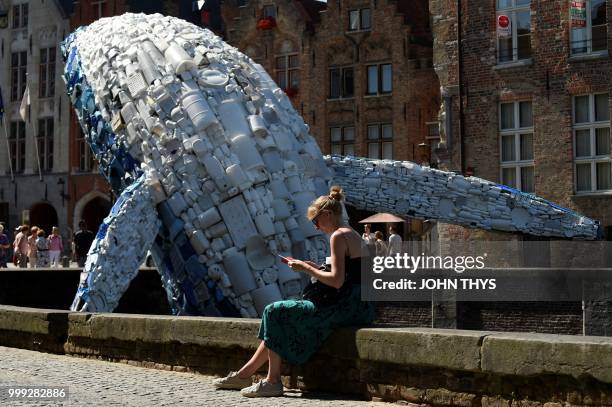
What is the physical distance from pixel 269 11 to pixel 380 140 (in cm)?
658

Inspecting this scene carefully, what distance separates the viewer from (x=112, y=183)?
11.7m

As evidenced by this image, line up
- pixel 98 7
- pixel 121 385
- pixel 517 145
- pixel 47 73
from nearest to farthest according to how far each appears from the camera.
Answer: pixel 121 385
pixel 517 145
pixel 98 7
pixel 47 73

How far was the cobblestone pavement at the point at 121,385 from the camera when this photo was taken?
6.31m

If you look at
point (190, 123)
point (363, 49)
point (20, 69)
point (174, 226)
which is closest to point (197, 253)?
point (174, 226)

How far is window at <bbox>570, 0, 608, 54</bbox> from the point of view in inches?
981

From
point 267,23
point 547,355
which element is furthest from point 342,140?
point 547,355

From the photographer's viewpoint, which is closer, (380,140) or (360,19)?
(380,140)

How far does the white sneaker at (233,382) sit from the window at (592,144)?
779 inches

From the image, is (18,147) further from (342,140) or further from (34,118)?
(342,140)

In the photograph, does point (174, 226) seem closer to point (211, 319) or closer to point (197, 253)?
point (197, 253)

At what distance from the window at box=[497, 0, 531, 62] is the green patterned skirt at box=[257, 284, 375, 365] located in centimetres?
2083

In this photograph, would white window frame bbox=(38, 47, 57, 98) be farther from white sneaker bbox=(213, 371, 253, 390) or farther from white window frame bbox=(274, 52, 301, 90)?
white sneaker bbox=(213, 371, 253, 390)

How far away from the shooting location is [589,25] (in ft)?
82.9

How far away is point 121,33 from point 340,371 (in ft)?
20.1
